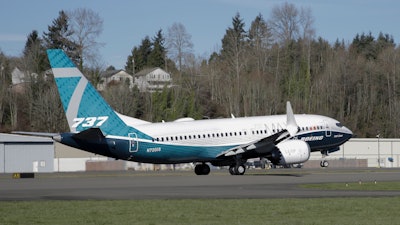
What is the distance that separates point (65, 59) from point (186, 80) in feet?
332

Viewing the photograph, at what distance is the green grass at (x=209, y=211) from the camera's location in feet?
80.8

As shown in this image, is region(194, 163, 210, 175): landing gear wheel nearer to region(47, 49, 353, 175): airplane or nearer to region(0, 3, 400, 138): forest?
region(47, 49, 353, 175): airplane

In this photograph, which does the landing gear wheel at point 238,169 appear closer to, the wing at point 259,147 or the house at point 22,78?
the wing at point 259,147

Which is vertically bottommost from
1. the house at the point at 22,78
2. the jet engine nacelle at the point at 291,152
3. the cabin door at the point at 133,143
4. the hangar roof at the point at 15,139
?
the jet engine nacelle at the point at 291,152

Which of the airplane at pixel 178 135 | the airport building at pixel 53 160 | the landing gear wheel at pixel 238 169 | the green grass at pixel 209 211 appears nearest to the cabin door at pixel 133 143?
the airplane at pixel 178 135

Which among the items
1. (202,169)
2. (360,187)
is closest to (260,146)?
(202,169)

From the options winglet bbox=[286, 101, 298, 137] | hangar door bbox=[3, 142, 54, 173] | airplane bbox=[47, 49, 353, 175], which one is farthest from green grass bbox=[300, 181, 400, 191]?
hangar door bbox=[3, 142, 54, 173]

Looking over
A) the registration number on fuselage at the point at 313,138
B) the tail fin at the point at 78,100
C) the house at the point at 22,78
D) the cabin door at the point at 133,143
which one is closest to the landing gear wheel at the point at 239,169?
the registration number on fuselage at the point at 313,138

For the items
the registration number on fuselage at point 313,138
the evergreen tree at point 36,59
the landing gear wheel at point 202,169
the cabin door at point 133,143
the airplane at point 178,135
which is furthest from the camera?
the evergreen tree at point 36,59

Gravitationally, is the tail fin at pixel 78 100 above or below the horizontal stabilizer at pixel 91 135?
above

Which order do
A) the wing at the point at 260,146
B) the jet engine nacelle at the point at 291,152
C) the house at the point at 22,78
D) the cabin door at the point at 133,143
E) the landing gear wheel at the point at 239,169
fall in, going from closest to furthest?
the cabin door at the point at 133,143 → the jet engine nacelle at the point at 291,152 → the wing at the point at 260,146 → the landing gear wheel at the point at 239,169 → the house at the point at 22,78

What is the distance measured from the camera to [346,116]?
143 metres

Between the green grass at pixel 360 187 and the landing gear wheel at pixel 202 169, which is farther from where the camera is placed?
the landing gear wheel at pixel 202 169

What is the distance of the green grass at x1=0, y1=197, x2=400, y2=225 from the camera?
2462 centimetres
